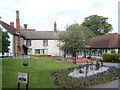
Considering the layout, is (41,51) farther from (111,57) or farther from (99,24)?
(99,24)

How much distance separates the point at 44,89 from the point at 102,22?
183ft

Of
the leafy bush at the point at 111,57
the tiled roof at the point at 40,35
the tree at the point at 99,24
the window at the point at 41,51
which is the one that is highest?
the tree at the point at 99,24

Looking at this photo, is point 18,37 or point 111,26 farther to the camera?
point 111,26

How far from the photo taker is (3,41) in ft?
62.3

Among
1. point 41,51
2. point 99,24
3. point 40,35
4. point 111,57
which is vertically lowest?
point 111,57

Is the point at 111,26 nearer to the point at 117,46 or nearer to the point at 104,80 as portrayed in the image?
the point at 117,46

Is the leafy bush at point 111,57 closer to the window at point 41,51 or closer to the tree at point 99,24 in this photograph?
the window at point 41,51

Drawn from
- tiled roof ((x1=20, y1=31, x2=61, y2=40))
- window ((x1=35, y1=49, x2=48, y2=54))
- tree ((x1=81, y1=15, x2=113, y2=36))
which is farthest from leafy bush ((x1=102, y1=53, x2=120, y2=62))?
tree ((x1=81, y1=15, x2=113, y2=36))

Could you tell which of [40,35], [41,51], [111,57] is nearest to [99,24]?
[40,35]

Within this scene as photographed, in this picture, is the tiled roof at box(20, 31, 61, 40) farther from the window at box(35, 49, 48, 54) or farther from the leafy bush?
the leafy bush

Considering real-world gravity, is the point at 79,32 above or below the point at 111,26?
below

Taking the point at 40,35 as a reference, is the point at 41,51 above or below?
below

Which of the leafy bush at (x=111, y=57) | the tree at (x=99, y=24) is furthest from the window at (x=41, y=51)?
the tree at (x=99, y=24)

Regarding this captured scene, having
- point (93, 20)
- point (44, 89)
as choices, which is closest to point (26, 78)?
point (44, 89)
